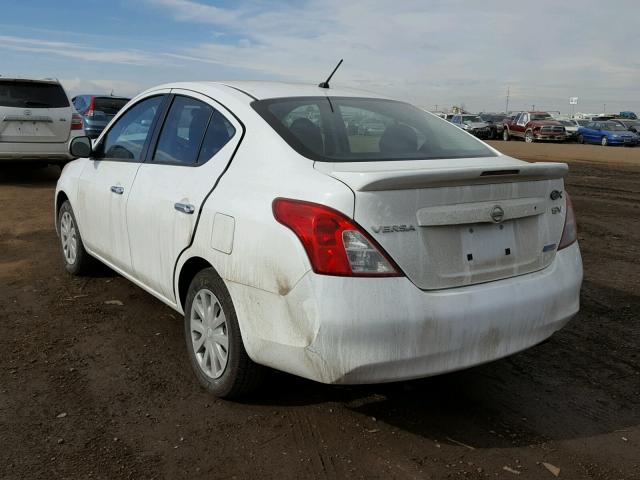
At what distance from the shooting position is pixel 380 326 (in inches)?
104

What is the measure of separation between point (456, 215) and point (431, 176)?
0.72ft

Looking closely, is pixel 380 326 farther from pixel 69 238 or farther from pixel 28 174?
pixel 28 174

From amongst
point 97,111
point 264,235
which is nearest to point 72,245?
point 264,235

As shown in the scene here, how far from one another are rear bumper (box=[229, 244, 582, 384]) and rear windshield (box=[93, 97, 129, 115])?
15119 mm

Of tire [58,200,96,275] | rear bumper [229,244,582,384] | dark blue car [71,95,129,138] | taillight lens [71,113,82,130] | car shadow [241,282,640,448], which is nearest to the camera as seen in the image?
rear bumper [229,244,582,384]

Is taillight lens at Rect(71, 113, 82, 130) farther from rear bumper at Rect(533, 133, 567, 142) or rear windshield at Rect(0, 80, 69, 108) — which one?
rear bumper at Rect(533, 133, 567, 142)

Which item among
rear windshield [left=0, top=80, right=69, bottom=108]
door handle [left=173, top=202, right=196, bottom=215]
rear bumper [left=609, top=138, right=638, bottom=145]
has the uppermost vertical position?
rear windshield [left=0, top=80, right=69, bottom=108]

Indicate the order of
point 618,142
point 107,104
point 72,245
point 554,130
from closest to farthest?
point 72,245, point 107,104, point 618,142, point 554,130

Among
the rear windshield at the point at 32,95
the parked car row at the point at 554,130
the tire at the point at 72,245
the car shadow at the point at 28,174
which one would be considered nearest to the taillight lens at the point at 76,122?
the rear windshield at the point at 32,95

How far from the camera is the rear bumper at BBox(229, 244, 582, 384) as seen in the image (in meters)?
2.65

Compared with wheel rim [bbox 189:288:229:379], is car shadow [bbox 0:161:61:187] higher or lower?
lower

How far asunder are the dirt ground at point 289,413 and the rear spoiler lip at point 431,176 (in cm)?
123

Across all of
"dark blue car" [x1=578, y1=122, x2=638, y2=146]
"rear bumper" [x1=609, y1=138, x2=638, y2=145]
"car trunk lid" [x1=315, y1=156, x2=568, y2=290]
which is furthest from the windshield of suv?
"car trunk lid" [x1=315, y1=156, x2=568, y2=290]

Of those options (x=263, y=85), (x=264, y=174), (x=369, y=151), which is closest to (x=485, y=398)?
(x=369, y=151)
